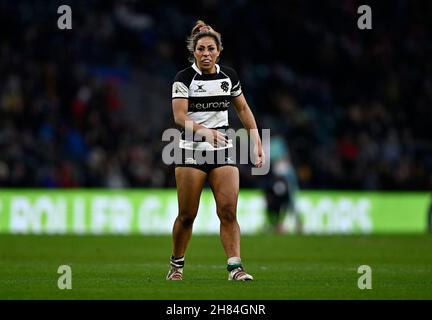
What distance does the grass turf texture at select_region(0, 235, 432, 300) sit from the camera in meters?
11.6

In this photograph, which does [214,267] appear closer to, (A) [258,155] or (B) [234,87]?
(A) [258,155]

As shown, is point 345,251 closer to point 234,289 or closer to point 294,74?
point 234,289

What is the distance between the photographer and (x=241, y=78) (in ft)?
111

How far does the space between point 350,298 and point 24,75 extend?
2164 cm

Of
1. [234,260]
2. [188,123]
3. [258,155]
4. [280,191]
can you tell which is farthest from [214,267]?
[280,191]

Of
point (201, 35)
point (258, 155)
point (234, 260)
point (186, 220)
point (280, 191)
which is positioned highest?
point (280, 191)

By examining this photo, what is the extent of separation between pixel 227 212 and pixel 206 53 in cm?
184

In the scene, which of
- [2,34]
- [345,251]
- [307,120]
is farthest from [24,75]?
[345,251]

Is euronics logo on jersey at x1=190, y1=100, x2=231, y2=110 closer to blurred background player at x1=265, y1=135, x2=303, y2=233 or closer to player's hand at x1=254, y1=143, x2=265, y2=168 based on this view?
player's hand at x1=254, y1=143, x2=265, y2=168

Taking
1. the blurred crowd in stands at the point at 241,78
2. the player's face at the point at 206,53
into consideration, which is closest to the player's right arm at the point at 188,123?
the player's face at the point at 206,53

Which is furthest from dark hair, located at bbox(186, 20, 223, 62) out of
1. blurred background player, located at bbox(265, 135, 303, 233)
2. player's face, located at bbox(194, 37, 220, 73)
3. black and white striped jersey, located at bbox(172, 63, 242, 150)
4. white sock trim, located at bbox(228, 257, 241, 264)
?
blurred background player, located at bbox(265, 135, 303, 233)

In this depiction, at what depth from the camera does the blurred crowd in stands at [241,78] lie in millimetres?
30156

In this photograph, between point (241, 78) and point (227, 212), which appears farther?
point (241, 78)
